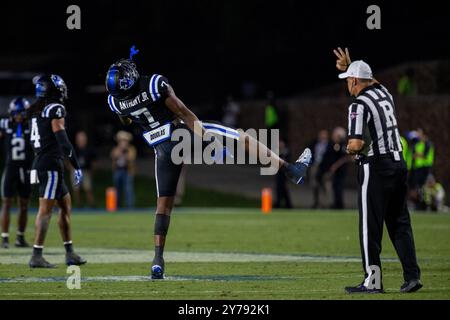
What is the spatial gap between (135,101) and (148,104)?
0.49 feet

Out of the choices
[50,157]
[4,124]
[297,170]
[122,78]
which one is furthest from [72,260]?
[4,124]

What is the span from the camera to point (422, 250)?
16938 mm

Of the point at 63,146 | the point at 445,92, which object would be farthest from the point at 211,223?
the point at 445,92

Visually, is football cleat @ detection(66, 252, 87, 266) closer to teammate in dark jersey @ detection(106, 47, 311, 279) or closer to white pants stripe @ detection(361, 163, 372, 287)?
teammate in dark jersey @ detection(106, 47, 311, 279)

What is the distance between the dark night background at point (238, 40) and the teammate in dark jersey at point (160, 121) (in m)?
23.8

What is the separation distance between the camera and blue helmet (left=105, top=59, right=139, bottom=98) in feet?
41.5

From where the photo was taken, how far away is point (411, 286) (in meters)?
11.4

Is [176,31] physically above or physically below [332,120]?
above

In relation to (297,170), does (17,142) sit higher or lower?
higher

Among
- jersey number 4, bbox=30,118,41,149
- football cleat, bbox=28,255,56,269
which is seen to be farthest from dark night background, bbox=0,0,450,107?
football cleat, bbox=28,255,56,269

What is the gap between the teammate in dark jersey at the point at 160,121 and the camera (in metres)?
12.6

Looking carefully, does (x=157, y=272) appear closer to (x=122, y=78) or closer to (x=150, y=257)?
(x=122, y=78)

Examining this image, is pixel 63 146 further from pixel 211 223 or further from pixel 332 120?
pixel 332 120
